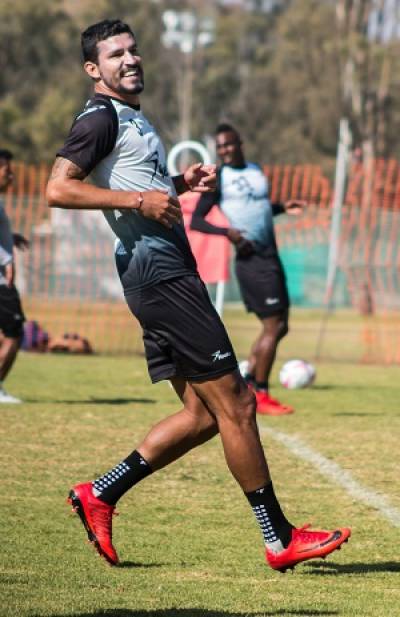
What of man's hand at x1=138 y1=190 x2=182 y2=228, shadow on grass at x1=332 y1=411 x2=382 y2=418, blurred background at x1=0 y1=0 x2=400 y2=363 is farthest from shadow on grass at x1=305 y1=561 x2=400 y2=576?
blurred background at x1=0 y1=0 x2=400 y2=363

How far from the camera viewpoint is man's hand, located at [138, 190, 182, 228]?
5.42 m

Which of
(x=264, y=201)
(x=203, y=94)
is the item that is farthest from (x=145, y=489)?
(x=203, y=94)

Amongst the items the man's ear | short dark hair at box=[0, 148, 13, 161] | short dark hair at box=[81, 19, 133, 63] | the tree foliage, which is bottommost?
the tree foliage

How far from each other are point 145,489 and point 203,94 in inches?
2285

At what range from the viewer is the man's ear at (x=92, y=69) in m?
5.81

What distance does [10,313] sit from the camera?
1133 cm

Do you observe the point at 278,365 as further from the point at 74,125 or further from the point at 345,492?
the point at 74,125

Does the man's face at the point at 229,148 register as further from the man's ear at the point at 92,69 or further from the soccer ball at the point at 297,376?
the man's ear at the point at 92,69

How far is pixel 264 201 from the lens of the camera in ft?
38.6

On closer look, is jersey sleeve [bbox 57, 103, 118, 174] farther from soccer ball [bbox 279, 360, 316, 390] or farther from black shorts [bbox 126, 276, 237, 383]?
soccer ball [bbox 279, 360, 316, 390]

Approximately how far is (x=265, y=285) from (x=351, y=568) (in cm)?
607

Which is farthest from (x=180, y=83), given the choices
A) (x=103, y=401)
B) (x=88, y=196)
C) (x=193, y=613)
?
(x=193, y=613)

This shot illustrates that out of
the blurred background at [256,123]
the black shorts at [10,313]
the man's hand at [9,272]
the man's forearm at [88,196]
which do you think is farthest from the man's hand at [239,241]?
the blurred background at [256,123]

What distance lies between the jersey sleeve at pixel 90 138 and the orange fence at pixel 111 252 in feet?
44.9
